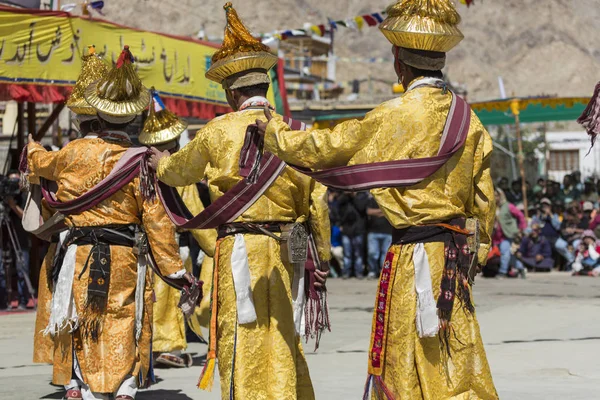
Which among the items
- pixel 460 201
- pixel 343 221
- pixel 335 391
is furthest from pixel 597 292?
pixel 460 201

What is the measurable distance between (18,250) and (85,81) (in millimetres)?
6911

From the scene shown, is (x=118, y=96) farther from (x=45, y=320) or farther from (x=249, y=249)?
(x=45, y=320)

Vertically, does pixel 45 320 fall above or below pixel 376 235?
below

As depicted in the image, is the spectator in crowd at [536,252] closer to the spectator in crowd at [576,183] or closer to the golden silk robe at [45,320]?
the spectator in crowd at [576,183]

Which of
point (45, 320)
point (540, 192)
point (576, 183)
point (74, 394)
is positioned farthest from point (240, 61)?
A: point (540, 192)

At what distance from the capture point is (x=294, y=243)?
19.6ft

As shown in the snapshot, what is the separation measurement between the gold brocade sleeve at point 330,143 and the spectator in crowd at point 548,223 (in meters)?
15.7

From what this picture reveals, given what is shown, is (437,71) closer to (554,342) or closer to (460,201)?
(460,201)

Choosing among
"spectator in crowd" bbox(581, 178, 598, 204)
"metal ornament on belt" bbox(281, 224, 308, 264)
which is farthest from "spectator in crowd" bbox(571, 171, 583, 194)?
"metal ornament on belt" bbox(281, 224, 308, 264)

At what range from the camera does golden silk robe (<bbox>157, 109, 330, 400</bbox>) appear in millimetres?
5840

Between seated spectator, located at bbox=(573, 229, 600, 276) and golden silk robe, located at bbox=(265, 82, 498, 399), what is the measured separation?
47.4ft

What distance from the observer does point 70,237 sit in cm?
704

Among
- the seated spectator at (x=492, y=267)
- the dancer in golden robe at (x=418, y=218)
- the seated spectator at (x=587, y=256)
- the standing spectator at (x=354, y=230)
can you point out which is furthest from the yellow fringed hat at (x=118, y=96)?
the seated spectator at (x=587, y=256)

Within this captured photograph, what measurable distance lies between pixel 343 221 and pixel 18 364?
10.8m
